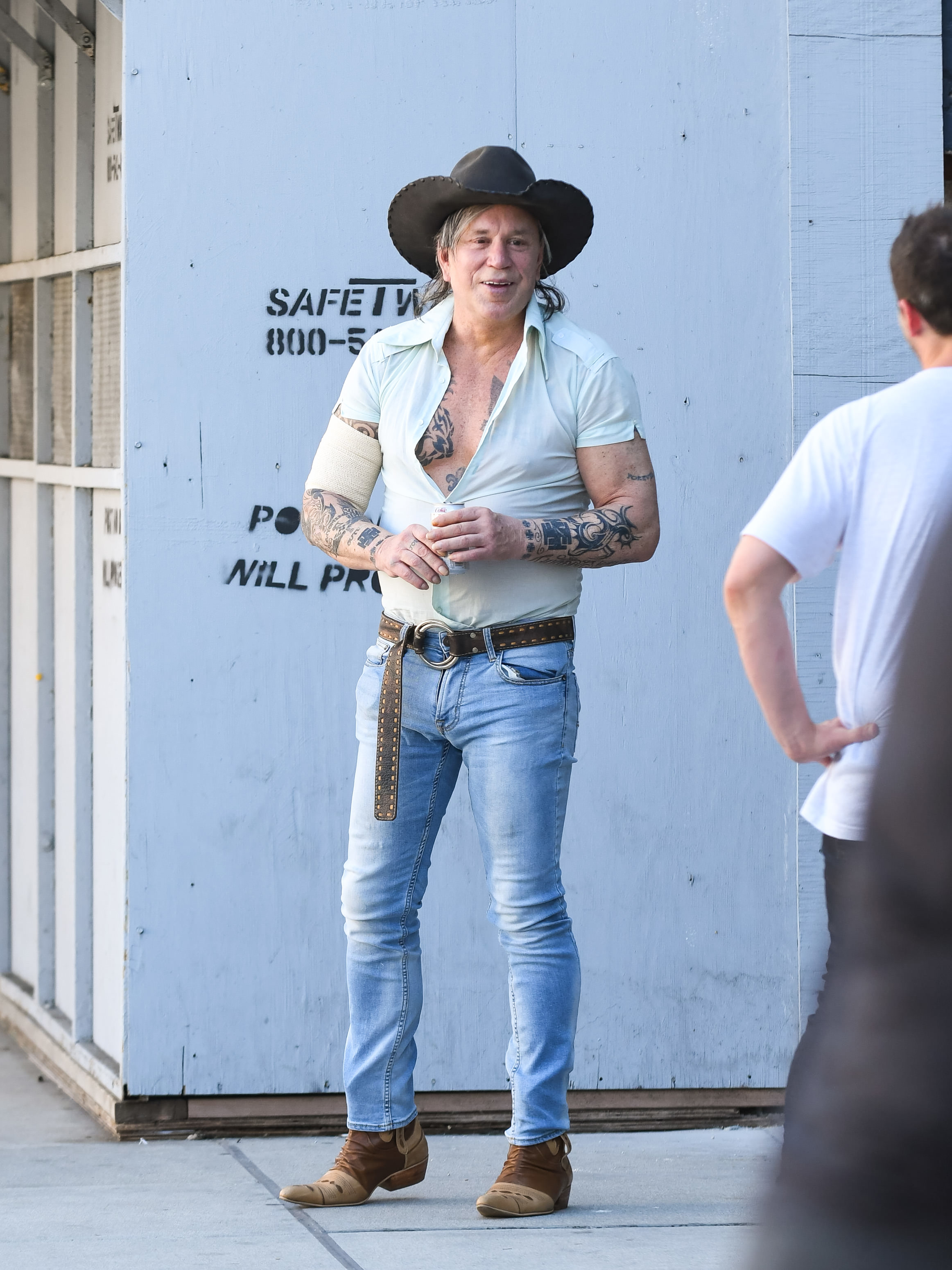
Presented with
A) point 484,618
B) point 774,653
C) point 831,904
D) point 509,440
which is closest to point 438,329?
point 509,440

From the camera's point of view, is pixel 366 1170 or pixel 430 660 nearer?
pixel 430 660

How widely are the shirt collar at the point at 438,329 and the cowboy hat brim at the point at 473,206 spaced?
Answer: 144 mm

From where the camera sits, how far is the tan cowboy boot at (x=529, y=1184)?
383 centimetres

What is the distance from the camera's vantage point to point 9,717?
632cm

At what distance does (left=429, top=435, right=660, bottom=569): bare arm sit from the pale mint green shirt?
1.7 inches

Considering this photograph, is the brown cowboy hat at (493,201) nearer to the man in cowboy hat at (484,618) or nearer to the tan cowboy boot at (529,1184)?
the man in cowboy hat at (484,618)

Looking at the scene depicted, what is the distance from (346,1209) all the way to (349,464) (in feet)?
5.34

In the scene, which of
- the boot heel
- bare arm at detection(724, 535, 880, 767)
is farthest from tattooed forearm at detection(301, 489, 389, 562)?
the boot heel

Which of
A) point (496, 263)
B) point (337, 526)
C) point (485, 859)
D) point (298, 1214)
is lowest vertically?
point (298, 1214)

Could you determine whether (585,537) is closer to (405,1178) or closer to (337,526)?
(337,526)

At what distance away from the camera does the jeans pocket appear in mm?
3746

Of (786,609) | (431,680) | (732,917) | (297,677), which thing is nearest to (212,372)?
(297,677)

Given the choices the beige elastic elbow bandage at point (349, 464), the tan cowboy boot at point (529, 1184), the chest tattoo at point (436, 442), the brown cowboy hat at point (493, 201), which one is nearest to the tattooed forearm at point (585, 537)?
the chest tattoo at point (436, 442)

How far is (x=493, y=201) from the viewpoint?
3.81 meters
